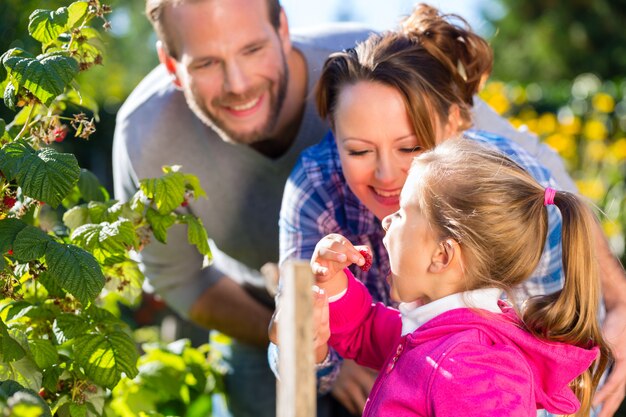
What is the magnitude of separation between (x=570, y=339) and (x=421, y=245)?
0.36 m

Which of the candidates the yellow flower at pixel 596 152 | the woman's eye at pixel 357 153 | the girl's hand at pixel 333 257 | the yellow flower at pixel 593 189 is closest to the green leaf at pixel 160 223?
the girl's hand at pixel 333 257

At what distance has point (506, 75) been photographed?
627 inches

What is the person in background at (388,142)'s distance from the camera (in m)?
2.37

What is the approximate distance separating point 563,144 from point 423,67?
356 cm

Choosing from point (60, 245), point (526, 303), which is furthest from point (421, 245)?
point (60, 245)

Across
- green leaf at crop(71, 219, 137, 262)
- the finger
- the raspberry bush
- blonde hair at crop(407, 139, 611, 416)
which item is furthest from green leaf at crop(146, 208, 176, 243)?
the finger

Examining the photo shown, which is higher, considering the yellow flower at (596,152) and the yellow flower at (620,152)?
the yellow flower at (620,152)

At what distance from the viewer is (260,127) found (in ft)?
9.99

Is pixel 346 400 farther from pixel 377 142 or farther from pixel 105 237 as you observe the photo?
pixel 105 237

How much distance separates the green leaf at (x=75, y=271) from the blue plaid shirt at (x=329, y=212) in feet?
2.62

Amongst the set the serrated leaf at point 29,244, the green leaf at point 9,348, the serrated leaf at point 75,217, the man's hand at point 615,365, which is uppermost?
the serrated leaf at point 29,244

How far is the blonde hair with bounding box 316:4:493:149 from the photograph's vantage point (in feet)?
7.93

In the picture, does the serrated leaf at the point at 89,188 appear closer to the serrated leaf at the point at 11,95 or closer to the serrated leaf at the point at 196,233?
the serrated leaf at the point at 196,233

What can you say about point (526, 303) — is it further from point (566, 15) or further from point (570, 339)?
point (566, 15)
